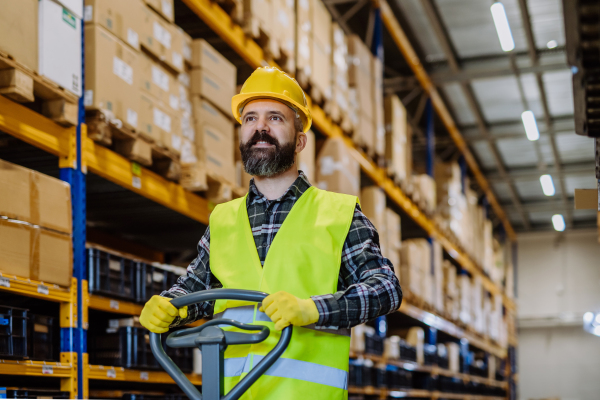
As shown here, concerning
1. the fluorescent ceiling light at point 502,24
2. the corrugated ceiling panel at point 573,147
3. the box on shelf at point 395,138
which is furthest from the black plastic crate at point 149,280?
the corrugated ceiling panel at point 573,147

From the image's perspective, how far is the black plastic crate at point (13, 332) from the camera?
320 centimetres

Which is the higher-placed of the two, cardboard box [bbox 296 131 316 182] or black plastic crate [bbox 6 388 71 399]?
cardboard box [bbox 296 131 316 182]

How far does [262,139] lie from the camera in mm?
2609

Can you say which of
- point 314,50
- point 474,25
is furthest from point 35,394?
point 474,25

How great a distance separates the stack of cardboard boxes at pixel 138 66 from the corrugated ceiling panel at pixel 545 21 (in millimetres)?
7041

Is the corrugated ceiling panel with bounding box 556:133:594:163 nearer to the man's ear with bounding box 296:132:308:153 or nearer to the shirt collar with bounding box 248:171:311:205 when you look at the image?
the man's ear with bounding box 296:132:308:153

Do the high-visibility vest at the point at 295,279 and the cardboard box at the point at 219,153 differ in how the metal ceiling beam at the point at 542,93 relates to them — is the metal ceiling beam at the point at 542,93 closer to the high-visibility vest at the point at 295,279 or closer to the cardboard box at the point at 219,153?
the cardboard box at the point at 219,153

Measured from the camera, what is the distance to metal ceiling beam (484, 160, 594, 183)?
16.8 metres

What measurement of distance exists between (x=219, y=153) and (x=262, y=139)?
2.34 m

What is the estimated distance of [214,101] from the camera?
4.89m

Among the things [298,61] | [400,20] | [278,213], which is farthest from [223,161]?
[400,20]

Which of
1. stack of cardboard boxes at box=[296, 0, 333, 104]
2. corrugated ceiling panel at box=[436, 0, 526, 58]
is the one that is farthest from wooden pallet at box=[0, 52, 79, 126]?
corrugated ceiling panel at box=[436, 0, 526, 58]

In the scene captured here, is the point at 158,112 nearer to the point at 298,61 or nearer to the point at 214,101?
the point at 214,101

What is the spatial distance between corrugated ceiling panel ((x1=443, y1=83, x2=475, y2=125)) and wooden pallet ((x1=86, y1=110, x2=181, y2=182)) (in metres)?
9.00
